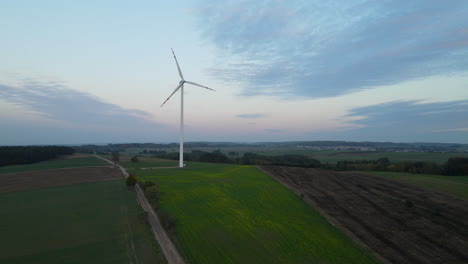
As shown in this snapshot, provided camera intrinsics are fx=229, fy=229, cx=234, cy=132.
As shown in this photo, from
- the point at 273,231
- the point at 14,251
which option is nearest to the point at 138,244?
the point at 14,251

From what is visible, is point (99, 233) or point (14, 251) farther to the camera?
point (99, 233)

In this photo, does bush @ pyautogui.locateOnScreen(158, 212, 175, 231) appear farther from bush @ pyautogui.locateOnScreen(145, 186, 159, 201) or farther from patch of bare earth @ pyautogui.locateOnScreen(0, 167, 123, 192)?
patch of bare earth @ pyautogui.locateOnScreen(0, 167, 123, 192)

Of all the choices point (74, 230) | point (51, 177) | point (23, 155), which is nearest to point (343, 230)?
point (74, 230)

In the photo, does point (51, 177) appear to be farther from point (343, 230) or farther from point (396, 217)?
point (396, 217)

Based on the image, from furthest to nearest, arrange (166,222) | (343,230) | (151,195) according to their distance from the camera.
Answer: (151,195)
(343,230)
(166,222)

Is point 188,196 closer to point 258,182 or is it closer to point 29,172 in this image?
point 258,182

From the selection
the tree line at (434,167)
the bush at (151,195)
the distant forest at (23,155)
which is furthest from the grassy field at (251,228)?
the distant forest at (23,155)

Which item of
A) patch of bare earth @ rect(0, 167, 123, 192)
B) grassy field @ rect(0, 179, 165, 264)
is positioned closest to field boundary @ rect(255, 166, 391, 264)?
grassy field @ rect(0, 179, 165, 264)
